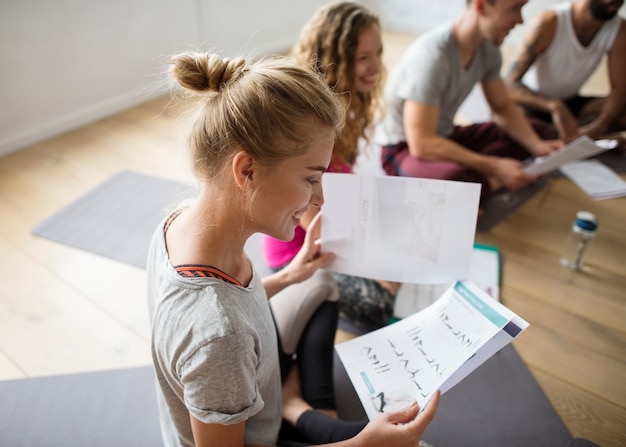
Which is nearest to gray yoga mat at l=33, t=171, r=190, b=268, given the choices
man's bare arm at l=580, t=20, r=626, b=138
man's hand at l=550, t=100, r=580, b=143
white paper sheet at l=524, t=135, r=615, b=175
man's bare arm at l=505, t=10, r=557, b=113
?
white paper sheet at l=524, t=135, r=615, b=175

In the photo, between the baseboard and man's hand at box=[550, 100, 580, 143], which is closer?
man's hand at box=[550, 100, 580, 143]

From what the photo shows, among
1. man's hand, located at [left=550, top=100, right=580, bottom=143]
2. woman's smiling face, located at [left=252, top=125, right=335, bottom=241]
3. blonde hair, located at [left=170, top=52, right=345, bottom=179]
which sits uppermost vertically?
blonde hair, located at [left=170, top=52, right=345, bottom=179]

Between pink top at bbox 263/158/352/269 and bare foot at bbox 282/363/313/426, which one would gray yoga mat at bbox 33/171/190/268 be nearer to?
pink top at bbox 263/158/352/269

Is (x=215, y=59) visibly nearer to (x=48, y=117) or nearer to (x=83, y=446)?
(x=83, y=446)

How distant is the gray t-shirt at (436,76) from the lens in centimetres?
157

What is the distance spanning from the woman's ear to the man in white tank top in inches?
68.6

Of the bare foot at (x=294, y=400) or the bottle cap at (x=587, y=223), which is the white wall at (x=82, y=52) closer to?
the bare foot at (x=294, y=400)

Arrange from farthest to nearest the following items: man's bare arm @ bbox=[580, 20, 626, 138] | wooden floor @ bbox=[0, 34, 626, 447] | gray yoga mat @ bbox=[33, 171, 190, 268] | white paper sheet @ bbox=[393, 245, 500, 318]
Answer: man's bare arm @ bbox=[580, 20, 626, 138] < gray yoga mat @ bbox=[33, 171, 190, 268] < white paper sheet @ bbox=[393, 245, 500, 318] < wooden floor @ bbox=[0, 34, 626, 447]

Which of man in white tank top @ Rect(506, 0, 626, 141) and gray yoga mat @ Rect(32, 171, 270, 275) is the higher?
man in white tank top @ Rect(506, 0, 626, 141)

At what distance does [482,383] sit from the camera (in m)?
1.18

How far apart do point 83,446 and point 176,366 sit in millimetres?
600

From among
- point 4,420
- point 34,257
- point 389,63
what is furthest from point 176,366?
point 389,63

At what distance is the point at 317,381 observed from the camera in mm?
1046

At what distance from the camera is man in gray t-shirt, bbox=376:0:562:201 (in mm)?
1567
